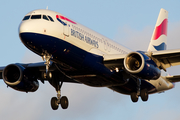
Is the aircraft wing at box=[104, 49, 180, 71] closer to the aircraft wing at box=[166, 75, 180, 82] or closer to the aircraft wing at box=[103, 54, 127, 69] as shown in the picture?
the aircraft wing at box=[103, 54, 127, 69]

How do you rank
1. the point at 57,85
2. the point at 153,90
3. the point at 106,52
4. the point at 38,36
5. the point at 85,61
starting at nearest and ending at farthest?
the point at 38,36 → the point at 85,61 → the point at 106,52 → the point at 57,85 → the point at 153,90

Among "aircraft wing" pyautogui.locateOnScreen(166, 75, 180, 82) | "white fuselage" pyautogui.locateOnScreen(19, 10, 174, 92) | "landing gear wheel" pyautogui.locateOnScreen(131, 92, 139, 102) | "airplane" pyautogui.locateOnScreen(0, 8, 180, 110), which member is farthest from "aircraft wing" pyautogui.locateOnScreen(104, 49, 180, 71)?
"aircraft wing" pyautogui.locateOnScreen(166, 75, 180, 82)

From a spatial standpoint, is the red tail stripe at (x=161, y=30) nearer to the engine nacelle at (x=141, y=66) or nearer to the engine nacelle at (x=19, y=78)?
the engine nacelle at (x=141, y=66)

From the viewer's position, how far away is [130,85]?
3916cm

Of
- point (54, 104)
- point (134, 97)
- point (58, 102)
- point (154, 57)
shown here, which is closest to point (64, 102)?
point (58, 102)

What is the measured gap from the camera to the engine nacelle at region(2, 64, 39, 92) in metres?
38.9

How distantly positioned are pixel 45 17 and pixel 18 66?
29.4ft

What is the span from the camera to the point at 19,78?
127 ft

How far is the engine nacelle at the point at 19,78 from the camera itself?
3894cm

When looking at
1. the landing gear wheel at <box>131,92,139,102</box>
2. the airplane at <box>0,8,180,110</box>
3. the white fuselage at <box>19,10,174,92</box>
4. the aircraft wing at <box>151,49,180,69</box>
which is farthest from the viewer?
the landing gear wheel at <box>131,92,139,102</box>

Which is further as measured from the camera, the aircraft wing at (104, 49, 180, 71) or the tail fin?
the tail fin

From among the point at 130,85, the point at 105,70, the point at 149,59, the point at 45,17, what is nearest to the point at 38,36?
the point at 45,17

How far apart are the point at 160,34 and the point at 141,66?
62.3ft

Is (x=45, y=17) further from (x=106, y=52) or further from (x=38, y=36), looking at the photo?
(x=106, y=52)
